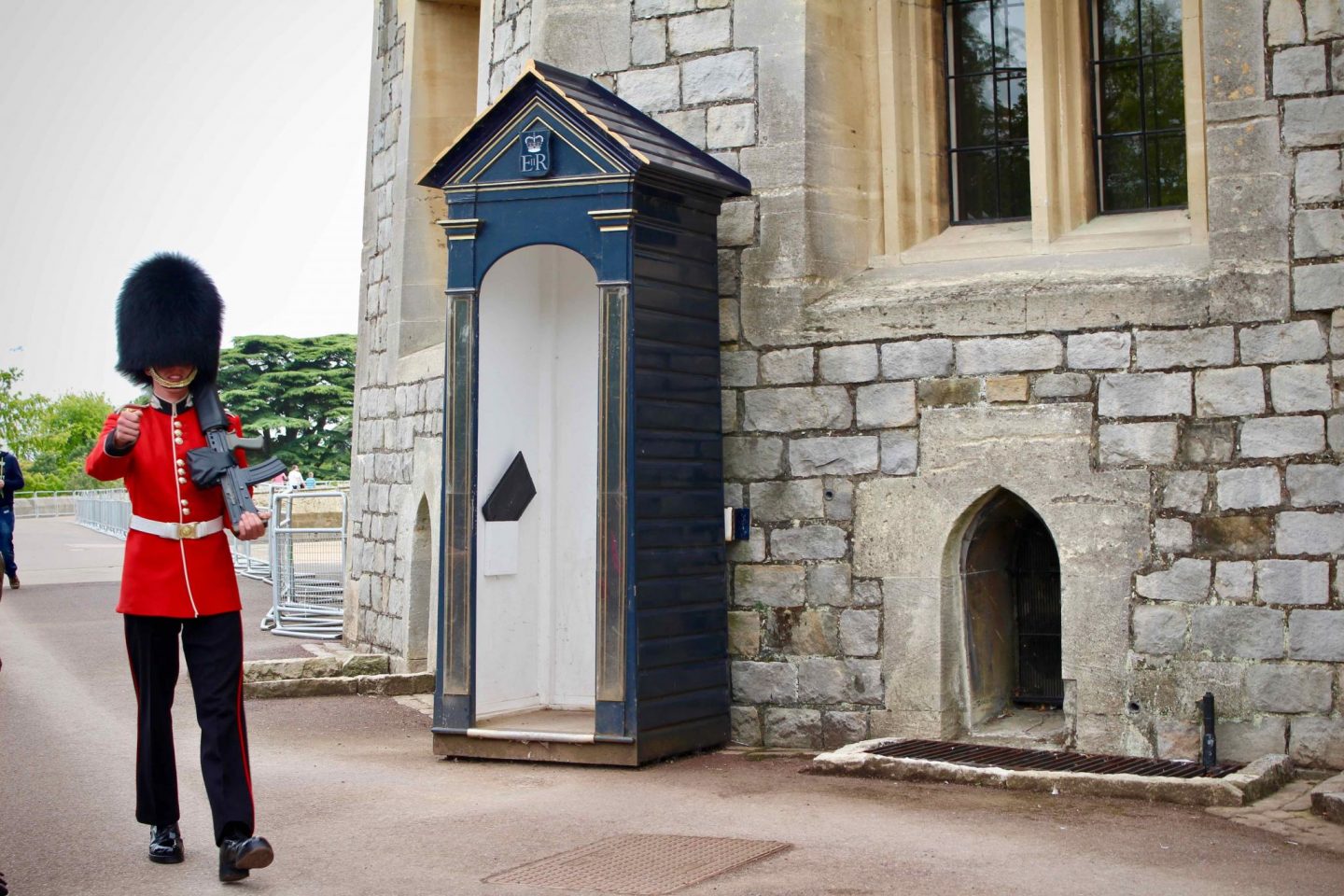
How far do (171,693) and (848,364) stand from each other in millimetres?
3313

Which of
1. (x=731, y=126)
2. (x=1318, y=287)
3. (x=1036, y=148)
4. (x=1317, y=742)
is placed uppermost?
(x=731, y=126)

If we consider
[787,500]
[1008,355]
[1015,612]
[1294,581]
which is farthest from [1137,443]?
[787,500]

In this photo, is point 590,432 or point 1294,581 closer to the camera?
point 1294,581

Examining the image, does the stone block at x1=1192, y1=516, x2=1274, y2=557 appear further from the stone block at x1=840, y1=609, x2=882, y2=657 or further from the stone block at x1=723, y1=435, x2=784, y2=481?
the stone block at x1=723, y1=435, x2=784, y2=481

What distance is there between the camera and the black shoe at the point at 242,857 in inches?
198

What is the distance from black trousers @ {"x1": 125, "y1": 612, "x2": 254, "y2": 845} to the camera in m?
5.27

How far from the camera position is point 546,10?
26.9ft

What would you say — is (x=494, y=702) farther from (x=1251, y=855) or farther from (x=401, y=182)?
(x=401, y=182)

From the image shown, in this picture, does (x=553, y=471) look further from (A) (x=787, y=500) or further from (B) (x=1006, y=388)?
(B) (x=1006, y=388)

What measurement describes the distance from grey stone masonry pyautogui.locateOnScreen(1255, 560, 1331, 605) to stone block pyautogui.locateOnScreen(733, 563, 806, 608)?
6.32 feet

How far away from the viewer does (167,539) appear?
5.34m

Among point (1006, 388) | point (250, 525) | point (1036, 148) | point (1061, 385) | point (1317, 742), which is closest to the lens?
point (250, 525)

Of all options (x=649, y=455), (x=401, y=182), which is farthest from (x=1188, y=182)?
(x=401, y=182)

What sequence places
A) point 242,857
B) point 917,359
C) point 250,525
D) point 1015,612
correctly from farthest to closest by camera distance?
point 1015,612 < point 917,359 < point 250,525 < point 242,857
